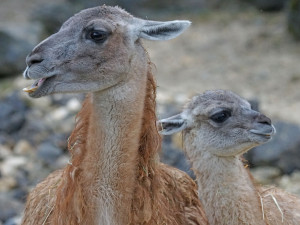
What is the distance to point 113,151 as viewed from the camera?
5164mm

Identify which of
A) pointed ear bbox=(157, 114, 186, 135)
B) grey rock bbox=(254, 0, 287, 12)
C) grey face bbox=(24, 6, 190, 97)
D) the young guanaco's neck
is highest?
grey face bbox=(24, 6, 190, 97)

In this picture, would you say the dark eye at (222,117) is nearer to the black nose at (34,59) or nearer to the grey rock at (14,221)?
the black nose at (34,59)

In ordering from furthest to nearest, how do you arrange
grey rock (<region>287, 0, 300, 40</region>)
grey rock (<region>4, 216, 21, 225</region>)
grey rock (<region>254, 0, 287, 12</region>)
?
grey rock (<region>254, 0, 287, 12</region>), grey rock (<region>287, 0, 300, 40</region>), grey rock (<region>4, 216, 21, 225</region>)

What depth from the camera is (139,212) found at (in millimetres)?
5238

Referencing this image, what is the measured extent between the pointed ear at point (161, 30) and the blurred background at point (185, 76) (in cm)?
249

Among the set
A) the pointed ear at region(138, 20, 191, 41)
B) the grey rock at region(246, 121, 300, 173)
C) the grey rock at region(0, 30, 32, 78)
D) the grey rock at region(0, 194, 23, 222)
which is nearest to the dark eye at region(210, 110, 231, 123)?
the pointed ear at region(138, 20, 191, 41)

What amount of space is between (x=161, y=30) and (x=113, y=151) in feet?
3.38

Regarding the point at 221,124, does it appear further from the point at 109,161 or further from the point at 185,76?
the point at 185,76

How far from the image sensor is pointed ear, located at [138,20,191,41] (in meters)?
5.35

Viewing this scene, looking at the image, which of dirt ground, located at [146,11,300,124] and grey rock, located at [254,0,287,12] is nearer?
dirt ground, located at [146,11,300,124]

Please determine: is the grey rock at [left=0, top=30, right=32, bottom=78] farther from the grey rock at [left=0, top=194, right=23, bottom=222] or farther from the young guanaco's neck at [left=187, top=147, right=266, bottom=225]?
the young guanaco's neck at [left=187, top=147, right=266, bottom=225]

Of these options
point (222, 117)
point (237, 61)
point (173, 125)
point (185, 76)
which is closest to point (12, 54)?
point (185, 76)

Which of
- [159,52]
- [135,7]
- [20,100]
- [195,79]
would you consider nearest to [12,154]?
[20,100]

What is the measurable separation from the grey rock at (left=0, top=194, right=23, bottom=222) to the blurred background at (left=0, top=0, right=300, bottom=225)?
1 cm
